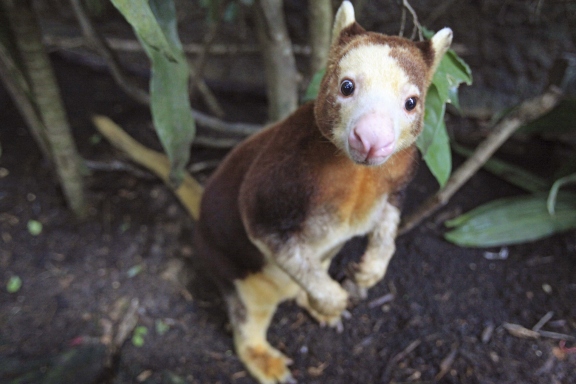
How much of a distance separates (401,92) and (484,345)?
1336 millimetres

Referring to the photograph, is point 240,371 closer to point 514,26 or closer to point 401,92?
point 401,92

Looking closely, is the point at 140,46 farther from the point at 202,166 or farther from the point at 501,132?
the point at 501,132

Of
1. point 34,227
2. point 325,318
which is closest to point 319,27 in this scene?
point 325,318

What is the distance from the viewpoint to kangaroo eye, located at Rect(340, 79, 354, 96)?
115 cm

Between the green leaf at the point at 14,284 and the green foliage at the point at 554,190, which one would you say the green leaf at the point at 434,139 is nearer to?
the green foliage at the point at 554,190

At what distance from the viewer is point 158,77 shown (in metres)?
1.52

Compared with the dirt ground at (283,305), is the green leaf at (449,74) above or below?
above

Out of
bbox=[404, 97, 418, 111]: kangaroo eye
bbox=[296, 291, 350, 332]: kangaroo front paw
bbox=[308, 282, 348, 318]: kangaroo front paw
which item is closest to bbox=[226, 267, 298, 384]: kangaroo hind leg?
bbox=[296, 291, 350, 332]: kangaroo front paw

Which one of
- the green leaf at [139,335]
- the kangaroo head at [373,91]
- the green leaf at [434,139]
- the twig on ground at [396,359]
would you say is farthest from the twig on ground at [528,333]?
the green leaf at [139,335]

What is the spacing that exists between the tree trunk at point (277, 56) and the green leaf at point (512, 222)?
1.01 meters

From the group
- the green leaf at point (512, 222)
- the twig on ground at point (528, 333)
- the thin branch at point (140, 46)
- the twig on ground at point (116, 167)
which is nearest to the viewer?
the twig on ground at point (528, 333)

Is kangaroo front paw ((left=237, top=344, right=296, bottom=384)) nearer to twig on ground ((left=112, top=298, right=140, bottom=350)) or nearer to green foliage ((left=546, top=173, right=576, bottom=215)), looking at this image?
twig on ground ((left=112, top=298, right=140, bottom=350))

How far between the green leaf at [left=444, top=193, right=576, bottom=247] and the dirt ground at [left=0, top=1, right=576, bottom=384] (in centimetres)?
7

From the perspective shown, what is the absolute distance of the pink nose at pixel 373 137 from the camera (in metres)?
1.04
